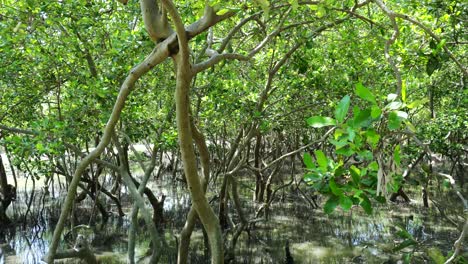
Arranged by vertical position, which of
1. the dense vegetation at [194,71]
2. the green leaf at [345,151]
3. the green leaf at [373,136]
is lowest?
the green leaf at [345,151]

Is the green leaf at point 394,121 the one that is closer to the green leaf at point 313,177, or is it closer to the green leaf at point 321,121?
the green leaf at point 321,121

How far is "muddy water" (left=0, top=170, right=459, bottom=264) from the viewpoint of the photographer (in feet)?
28.6

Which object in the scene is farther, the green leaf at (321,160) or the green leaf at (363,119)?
the green leaf at (321,160)

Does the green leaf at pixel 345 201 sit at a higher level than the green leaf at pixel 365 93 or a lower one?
lower

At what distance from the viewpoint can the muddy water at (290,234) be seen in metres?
8.70

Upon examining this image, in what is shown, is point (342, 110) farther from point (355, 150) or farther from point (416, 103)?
point (416, 103)

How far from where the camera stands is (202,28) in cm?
286

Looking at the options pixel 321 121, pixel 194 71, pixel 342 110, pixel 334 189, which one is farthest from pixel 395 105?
pixel 194 71

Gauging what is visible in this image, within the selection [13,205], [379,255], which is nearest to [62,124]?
[379,255]

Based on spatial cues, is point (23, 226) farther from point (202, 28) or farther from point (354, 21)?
point (202, 28)

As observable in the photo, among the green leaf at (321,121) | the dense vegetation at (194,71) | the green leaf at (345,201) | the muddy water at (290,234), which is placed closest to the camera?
the green leaf at (321,121)

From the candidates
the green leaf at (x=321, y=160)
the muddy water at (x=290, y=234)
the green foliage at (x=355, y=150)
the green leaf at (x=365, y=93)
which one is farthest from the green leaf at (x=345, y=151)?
the muddy water at (x=290, y=234)

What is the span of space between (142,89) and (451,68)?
5.65m

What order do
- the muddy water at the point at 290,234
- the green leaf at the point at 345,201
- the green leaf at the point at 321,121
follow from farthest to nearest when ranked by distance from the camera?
the muddy water at the point at 290,234 → the green leaf at the point at 345,201 → the green leaf at the point at 321,121
